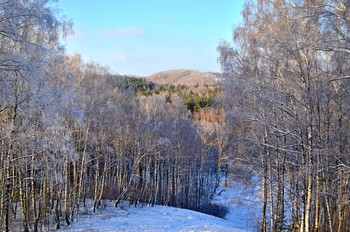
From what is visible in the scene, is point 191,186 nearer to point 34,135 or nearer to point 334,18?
point 34,135

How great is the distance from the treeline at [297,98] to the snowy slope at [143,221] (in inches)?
202

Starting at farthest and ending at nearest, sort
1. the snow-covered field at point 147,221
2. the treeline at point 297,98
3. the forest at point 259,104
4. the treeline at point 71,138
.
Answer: the snow-covered field at point 147,221 < the treeline at point 297,98 < the treeline at point 71,138 < the forest at point 259,104

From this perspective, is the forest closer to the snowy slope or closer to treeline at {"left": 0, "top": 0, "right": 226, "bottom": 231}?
treeline at {"left": 0, "top": 0, "right": 226, "bottom": 231}

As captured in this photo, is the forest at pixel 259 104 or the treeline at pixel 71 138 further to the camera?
the treeline at pixel 71 138

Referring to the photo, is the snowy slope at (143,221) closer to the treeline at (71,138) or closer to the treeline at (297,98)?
the treeline at (71,138)

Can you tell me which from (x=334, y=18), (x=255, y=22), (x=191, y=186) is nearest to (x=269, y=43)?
(x=255, y=22)

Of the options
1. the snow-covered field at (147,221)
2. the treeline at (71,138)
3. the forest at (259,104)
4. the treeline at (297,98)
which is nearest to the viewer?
the forest at (259,104)

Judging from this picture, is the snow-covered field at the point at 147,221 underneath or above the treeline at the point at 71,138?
underneath

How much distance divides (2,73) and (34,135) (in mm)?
4424

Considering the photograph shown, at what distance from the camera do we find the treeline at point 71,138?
9.18 m

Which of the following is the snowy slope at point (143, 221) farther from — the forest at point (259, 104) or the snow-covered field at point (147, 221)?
the forest at point (259, 104)

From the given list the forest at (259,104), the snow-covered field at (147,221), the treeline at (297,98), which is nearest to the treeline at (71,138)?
the forest at (259,104)

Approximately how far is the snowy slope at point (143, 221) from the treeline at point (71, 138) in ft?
3.48

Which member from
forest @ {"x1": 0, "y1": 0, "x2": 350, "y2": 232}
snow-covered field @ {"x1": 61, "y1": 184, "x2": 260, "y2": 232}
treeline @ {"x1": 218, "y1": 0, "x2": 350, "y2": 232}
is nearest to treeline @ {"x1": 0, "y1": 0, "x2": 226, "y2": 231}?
forest @ {"x1": 0, "y1": 0, "x2": 350, "y2": 232}
